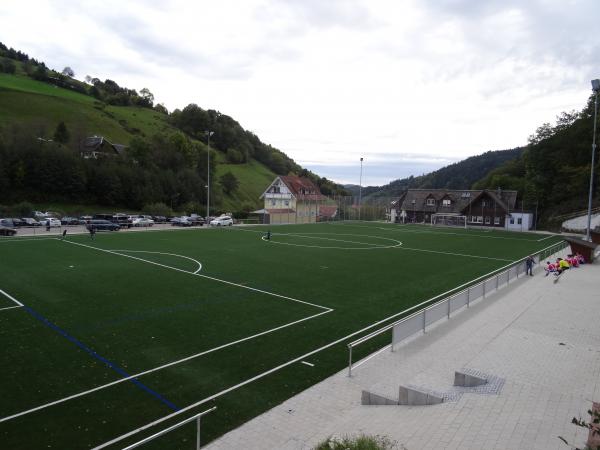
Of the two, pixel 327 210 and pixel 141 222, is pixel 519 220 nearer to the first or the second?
pixel 327 210

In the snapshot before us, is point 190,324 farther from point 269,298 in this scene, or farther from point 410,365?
point 410,365

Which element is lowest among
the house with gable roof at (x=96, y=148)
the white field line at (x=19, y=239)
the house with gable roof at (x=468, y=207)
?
the white field line at (x=19, y=239)

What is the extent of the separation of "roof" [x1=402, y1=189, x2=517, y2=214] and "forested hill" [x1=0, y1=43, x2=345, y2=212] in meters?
31.6

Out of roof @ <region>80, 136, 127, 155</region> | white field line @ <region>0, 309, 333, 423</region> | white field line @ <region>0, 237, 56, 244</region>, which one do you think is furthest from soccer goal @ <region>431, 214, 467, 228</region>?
white field line @ <region>0, 309, 333, 423</region>

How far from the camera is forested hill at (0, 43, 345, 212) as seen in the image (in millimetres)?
66688

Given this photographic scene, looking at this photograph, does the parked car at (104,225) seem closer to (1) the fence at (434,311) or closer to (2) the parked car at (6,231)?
(2) the parked car at (6,231)

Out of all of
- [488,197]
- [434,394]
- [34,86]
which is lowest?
[434,394]

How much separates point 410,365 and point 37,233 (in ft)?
135

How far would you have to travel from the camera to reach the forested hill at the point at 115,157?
219ft

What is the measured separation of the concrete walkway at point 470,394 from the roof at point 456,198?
62033 millimetres

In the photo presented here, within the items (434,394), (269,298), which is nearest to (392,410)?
(434,394)

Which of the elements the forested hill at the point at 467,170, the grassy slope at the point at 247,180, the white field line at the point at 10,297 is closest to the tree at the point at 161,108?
the grassy slope at the point at 247,180

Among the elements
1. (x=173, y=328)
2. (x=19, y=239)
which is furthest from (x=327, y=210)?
(x=173, y=328)

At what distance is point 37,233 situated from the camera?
4166 centimetres
